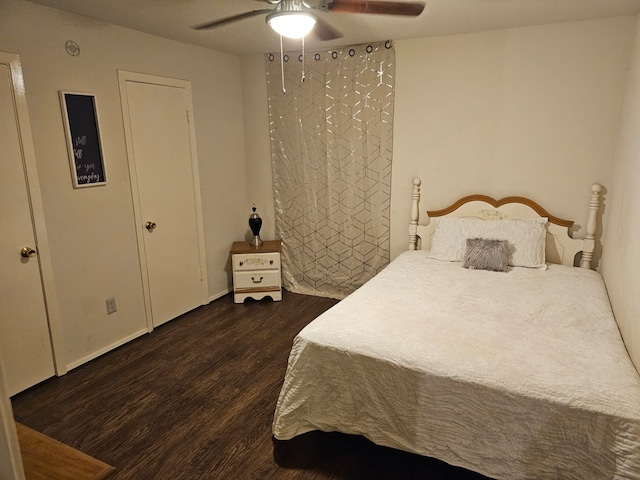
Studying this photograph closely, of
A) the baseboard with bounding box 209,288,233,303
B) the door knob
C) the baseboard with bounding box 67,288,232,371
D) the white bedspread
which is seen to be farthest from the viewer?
the baseboard with bounding box 209,288,233,303

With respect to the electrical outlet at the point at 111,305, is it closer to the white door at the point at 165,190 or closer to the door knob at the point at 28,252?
the white door at the point at 165,190

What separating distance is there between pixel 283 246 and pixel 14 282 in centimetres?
235

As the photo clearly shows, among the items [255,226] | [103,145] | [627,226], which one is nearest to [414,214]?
[255,226]

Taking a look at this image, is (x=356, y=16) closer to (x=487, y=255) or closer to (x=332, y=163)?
(x=332, y=163)

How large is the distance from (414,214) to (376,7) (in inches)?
75.5

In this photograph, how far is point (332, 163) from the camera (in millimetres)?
3939

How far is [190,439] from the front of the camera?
2.22 m

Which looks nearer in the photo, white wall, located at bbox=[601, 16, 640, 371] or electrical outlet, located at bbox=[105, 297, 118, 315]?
white wall, located at bbox=[601, 16, 640, 371]

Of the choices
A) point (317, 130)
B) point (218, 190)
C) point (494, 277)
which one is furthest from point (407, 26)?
point (218, 190)

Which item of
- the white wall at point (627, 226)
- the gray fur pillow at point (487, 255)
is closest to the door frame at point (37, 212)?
the gray fur pillow at point (487, 255)

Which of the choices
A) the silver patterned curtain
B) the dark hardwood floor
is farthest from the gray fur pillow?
the dark hardwood floor

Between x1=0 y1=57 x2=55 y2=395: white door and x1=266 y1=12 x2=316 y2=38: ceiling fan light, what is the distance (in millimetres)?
1581

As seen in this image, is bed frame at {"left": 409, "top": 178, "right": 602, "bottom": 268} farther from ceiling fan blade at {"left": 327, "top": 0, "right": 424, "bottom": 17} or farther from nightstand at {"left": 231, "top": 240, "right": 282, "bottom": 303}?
ceiling fan blade at {"left": 327, "top": 0, "right": 424, "bottom": 17}

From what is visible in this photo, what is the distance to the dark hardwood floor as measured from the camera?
202cm
